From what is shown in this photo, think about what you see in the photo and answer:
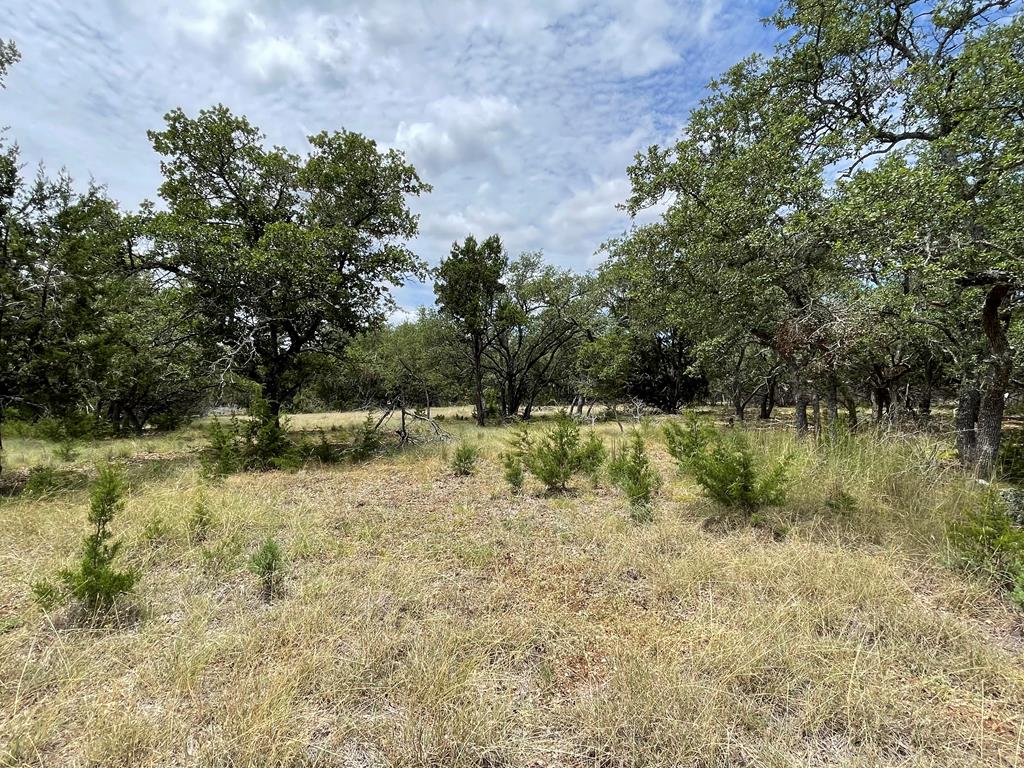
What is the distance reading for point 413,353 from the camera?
2252cm

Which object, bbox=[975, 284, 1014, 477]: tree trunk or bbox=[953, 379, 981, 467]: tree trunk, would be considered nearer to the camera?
bbox=[975, 284, 1014, 477]: tree trunk

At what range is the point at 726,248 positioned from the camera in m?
7.50

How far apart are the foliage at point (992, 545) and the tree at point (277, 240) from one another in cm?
994

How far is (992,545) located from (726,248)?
18.8ft

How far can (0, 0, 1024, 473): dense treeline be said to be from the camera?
196 inches

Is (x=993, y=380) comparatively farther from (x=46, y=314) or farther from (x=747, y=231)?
(x=46, y=314)

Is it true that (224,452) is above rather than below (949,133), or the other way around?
below

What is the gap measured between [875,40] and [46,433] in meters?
21.2

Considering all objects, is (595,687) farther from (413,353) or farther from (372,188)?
(413,353)

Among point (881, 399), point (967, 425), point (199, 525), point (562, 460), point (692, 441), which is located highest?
point (881, 399)

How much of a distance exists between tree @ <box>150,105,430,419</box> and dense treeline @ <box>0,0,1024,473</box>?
0.05 m

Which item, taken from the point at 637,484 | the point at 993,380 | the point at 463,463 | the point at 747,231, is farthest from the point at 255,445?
the point at 993,380

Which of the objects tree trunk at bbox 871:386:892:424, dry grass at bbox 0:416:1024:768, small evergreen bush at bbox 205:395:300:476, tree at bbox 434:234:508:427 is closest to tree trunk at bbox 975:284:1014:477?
dry grass at bbox 0:416:1024:768

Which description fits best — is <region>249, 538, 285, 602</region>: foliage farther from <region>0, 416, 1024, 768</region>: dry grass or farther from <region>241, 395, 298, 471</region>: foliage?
<region>241, 395, 298, 471</region>: foliage
